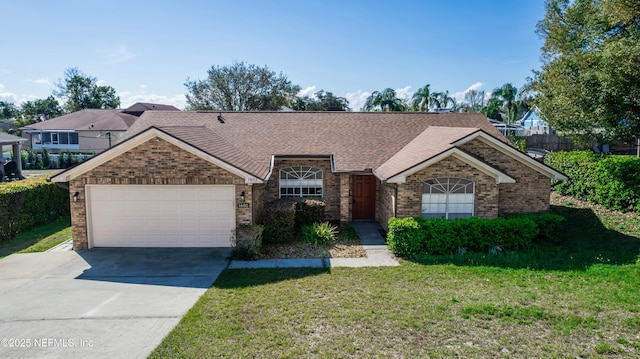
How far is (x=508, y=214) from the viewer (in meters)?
14.0

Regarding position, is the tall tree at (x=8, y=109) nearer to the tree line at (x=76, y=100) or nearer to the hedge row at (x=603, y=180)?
the tree line at (x=76, y=100)

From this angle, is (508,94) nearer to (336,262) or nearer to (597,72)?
(597,72)

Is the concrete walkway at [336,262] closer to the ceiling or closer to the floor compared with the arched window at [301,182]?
closer to the floor

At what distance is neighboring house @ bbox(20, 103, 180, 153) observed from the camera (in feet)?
127

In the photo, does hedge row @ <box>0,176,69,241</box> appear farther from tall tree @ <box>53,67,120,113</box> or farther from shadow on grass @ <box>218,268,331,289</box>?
tall tree @ <box>53,67,120,113</box>

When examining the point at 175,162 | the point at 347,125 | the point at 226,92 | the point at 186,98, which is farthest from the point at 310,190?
the point at 186,98

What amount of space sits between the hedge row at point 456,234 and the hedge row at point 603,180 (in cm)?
444

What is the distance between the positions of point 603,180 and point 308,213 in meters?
11.4

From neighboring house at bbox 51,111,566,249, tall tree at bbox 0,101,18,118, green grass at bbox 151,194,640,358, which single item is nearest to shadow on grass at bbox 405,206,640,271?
green grass at bbox 151,194,640,358

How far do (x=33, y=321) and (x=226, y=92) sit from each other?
4549cm

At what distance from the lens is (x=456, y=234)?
12016 mm

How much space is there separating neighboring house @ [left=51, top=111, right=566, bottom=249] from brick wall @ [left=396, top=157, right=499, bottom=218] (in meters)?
0.03

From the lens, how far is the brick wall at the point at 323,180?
53.2ft

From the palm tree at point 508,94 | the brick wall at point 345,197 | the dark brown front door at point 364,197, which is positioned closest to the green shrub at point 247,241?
the brick wall at point 345,197
